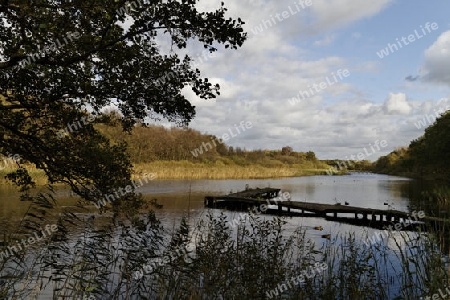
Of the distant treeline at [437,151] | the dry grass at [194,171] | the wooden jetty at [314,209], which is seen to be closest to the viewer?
the wooden jetty at [314,209]

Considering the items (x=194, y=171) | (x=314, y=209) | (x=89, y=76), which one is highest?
(x=89, y=76)

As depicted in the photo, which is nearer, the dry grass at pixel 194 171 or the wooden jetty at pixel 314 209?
the wooden jetty at pixel 314 209

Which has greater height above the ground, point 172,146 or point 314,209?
point 172,146

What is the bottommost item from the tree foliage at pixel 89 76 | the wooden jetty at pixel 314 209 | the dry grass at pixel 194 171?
the wooden jetty at pixel 314 209

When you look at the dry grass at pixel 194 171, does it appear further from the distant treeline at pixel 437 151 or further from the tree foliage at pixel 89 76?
the tree foliage at pixel 89 76

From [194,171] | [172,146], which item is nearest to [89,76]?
[194,171]

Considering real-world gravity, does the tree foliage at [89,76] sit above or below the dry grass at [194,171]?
above

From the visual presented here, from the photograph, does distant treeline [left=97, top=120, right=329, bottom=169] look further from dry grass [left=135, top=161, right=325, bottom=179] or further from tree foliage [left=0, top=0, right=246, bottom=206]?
tree foliage [left=0, top=0, right=246, bottom=206]

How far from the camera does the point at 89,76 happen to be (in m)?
7.43

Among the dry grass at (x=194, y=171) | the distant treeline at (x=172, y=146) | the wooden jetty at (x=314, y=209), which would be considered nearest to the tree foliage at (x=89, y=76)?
the wooden jetty at (x=314, y=209)

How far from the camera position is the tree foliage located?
6484 millimetres

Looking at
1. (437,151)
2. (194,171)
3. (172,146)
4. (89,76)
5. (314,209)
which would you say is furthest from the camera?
(172,146)

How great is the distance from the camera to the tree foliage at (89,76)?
648 centimetres

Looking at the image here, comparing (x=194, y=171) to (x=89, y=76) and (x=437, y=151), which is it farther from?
(x=89, y=76)
